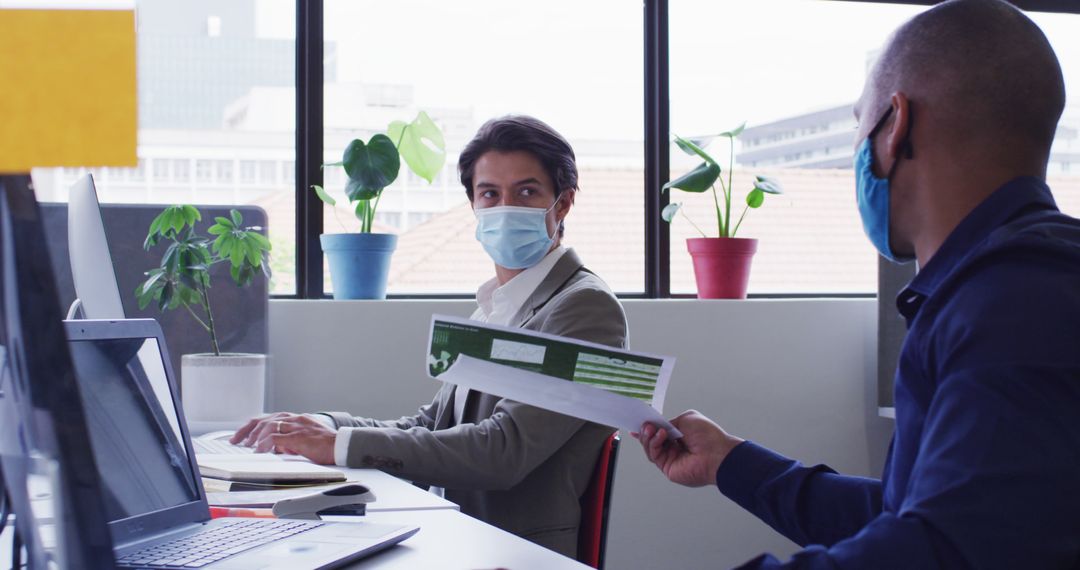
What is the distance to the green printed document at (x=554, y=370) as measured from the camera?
114 cm

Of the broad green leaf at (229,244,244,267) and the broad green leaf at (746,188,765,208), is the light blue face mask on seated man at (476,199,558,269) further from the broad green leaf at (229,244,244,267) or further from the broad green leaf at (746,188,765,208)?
the broad green leaf at (746,188,765,208)

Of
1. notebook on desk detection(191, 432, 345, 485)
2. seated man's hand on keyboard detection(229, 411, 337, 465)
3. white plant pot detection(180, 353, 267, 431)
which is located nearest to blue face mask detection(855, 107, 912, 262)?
notebook on desk detection(191, 432, 345, 485)

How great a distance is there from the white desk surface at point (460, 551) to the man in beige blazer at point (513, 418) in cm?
42

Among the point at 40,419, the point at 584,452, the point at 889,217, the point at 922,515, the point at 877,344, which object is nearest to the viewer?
the point at 40,419

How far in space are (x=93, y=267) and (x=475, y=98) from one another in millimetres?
1931

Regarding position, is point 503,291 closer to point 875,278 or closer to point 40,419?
point 40,419

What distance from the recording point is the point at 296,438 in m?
1.73

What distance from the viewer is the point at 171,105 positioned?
3.09 meters

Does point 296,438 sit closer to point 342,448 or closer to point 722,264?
point 342,448

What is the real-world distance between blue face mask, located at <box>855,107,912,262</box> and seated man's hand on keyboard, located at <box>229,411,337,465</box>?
3.35 ft

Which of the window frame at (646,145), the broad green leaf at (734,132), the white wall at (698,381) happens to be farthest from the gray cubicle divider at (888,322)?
the broad green leaf at (734,132)

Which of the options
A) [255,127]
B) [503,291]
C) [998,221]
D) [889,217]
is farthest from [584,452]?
[255,127]

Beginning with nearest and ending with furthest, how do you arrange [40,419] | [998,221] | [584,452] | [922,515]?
1. [40,419]
2. [922,515]
3. [998,221]
4. [584,452]

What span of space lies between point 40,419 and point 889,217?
87cm
